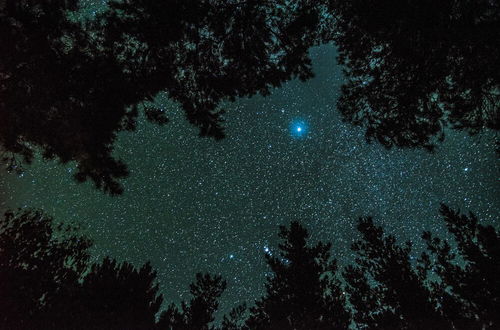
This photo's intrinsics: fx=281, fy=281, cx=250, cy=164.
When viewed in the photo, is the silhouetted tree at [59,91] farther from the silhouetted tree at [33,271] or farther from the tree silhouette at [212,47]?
the silhouetted tree at [33,271]

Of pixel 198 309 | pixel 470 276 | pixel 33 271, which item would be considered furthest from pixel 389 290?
pixel 33 271

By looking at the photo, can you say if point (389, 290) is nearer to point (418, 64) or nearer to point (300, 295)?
point (300, 295)

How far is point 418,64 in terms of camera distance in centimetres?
699

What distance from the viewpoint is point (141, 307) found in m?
19.9

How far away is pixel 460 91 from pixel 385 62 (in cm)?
197

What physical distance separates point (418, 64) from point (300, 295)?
556 inches

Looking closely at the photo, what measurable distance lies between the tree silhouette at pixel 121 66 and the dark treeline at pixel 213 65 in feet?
0.08

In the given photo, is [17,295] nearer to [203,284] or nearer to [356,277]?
[203,284]

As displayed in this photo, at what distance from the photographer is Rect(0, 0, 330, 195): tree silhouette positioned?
15.8 ft

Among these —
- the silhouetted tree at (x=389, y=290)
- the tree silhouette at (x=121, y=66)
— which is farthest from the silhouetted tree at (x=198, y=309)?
the tree silhouette at (x=121, y=66)

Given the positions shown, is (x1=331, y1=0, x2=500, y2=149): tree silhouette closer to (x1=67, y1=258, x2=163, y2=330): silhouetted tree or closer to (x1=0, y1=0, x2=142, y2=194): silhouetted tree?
(x1=0, y1=0, x2=142, y2=194): silhouetted tree

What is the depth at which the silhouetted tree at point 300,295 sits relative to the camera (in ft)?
52.7

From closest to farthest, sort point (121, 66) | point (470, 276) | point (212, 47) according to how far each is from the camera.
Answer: point (121, 66) < point (212, 47) < point (470, 276)

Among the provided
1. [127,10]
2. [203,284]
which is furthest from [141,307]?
[127,10]
